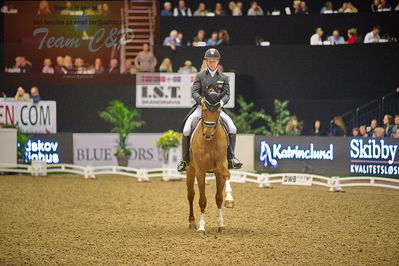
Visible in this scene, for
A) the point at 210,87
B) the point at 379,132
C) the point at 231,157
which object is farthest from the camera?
the point at 379,132

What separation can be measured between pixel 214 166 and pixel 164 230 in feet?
4.18

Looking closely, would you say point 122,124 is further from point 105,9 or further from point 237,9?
point 237,9

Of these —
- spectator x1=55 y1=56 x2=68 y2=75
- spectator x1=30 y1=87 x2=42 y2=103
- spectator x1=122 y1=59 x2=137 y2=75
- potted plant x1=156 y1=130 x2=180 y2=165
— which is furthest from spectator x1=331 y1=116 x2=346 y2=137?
spectator x1=30 y1=87 x2=42 y2=103

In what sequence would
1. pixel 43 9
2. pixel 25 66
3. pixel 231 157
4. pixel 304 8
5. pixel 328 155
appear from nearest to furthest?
1. pixel 231 157
2. pixel 328 155
3. pixel 25 66
4. pixel 304 8
5. pixel 43 9

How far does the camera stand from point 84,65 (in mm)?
21766

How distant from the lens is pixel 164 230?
9812 mm

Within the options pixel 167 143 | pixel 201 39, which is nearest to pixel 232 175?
A: pixel 167 143

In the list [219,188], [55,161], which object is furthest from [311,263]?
[55,161]

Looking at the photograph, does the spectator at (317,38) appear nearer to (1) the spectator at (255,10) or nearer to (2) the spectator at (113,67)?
(1) the spectator at (255,10)

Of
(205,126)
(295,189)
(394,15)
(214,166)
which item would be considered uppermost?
(394,15)

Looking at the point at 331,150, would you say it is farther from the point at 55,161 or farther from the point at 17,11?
the point at 17,11

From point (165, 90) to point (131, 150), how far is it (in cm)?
230

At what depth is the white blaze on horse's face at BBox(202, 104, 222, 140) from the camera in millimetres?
9031

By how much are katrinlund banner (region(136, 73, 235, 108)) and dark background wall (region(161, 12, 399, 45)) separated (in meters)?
2.18
